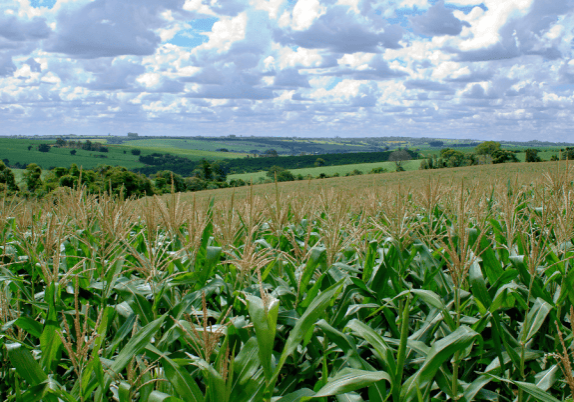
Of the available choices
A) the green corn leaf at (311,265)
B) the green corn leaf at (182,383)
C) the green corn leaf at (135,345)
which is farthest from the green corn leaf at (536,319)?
the green corn leaf at (135,345)

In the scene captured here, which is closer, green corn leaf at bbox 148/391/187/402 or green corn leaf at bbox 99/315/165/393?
green corn leaf at bbox 148/391/187/402

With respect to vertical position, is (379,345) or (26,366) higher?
(379,345)

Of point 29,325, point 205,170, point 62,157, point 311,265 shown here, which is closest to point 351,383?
point 311,265

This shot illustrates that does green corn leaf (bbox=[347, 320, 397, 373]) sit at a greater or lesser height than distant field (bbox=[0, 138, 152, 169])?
lesser

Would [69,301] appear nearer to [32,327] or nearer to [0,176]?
[32,327]

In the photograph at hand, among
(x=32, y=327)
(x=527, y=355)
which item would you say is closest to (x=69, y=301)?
(x=32, y=327)

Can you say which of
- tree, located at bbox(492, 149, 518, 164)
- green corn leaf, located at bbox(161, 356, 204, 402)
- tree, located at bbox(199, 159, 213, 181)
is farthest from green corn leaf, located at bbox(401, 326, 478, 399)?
tree, located at bbox(199, 159, 213, 181)

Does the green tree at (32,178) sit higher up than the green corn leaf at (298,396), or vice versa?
the green corn leaf at (298,396)

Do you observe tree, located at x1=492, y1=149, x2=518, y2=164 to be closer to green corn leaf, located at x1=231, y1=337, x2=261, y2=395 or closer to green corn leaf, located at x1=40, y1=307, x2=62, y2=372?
green corn leaf, located at x1=231, y1=337, x2=261, y2=395

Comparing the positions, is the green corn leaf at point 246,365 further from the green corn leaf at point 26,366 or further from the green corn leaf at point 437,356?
the green corn leaf at point 26,366

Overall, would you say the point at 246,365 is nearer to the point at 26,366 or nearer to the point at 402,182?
the point at 26,366

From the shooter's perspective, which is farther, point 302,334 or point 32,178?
point 32,178

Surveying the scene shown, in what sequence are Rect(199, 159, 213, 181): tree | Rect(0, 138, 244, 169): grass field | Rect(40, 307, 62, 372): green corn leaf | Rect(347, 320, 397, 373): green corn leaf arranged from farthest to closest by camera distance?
Rect(0, 138, 244, 169): grass field
Rect(199, 159, 213, 181): tree
Rect(40, 307, 62, 372): green corn leaf
Rect(347, 320, 397, 373): green corn leaf

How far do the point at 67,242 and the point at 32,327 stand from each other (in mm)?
2050
